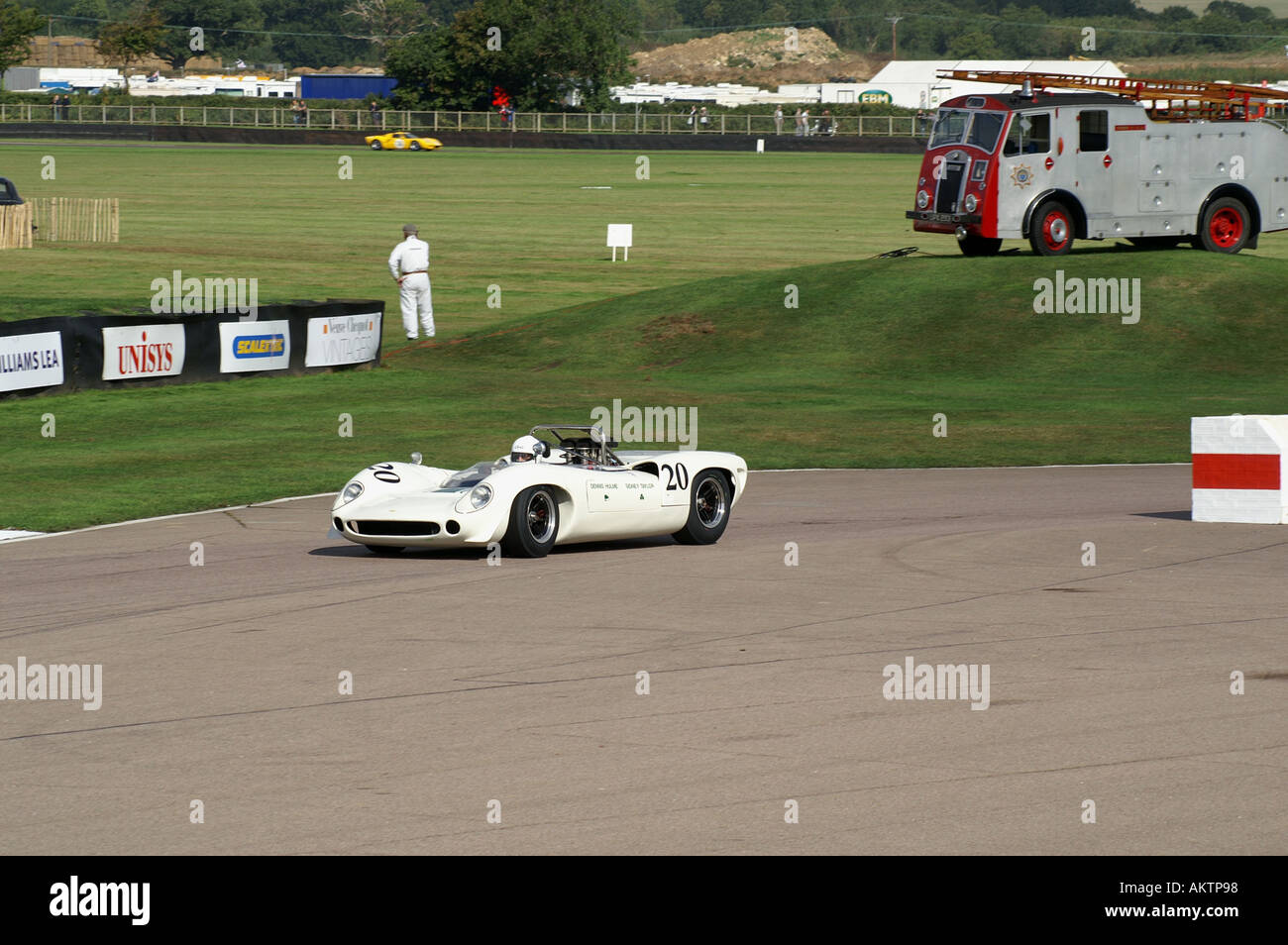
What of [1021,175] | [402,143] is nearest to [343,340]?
[1021,175]

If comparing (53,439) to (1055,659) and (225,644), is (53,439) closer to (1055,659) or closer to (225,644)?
(225,644)

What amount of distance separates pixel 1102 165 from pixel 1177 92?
2.86m

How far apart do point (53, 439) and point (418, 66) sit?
97.8 metres

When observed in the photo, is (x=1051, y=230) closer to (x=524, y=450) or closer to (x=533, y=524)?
(x=524, y=450)

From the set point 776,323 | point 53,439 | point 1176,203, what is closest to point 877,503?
point 53,439

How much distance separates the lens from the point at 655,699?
355 inches

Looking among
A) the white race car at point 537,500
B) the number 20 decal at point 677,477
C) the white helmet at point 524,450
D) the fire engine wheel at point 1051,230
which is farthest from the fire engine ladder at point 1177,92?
the white helmet at point 524,450

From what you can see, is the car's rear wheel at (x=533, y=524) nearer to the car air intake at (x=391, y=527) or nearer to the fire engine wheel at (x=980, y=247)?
the car air intake at (x=391, y=527)

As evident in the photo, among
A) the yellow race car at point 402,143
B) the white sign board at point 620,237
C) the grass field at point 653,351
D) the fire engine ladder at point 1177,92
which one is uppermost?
the yellow race car at point 402,143

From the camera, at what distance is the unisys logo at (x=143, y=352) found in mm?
25844

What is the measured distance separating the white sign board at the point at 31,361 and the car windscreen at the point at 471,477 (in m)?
12.2

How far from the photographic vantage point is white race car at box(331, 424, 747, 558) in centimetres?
1344

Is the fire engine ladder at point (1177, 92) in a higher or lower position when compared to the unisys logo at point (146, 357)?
higher

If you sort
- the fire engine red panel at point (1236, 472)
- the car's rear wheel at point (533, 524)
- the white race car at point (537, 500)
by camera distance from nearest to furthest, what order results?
the white race car at point (537, 500) → the car's rear wheel at point (533, 524) → the fire engine red panel at point (1236, 472)
